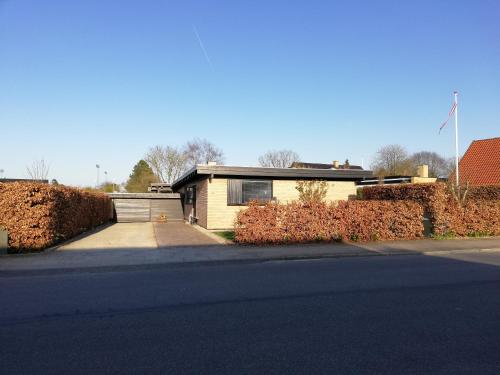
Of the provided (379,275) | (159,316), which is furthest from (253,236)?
(159,316)

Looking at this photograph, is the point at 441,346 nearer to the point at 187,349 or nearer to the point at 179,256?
the point at 187,349

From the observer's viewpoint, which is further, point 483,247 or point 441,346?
point 483,247

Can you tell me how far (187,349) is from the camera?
4.51 metres

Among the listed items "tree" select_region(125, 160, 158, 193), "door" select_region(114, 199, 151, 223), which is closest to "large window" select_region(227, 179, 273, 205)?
"door" select_region(114, 199, 151, 223)

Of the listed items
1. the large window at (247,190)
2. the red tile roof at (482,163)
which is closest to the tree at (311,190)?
the large window at (247,190)

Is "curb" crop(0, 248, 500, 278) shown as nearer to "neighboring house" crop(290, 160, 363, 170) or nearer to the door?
the door

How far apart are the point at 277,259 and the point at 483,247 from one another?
777 cm

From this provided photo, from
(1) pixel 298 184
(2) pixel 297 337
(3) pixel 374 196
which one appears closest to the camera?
(2) pixel 297 337

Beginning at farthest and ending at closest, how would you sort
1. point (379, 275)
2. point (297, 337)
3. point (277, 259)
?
point (277, 259) → point (379, 275) → point (297, 337)

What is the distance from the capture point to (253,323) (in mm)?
5445

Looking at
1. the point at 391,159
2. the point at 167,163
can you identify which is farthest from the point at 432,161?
the point at 167,163

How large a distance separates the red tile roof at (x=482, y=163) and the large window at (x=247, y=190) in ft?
50.0

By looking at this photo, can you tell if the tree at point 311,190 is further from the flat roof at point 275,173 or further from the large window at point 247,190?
the large window at point 247,190

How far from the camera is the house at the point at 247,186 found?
20.4 meters
